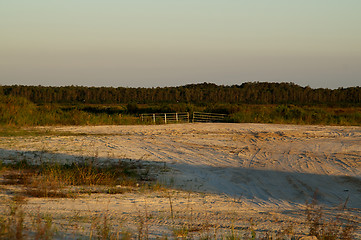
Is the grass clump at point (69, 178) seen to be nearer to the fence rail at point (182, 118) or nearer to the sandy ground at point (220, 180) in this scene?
the sandy ground at point (220, 180)

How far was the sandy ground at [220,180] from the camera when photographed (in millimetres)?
8023

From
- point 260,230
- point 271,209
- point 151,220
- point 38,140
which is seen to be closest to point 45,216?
point 151,220

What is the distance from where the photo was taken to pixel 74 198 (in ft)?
31.4

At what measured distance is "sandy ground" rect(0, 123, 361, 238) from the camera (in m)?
8.02

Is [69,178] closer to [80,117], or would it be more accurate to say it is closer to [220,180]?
[220,180]

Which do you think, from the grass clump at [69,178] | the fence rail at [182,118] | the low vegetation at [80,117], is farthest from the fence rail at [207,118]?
the grass clump at [69,178]

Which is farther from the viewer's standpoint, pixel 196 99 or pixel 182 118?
pixel 196 99

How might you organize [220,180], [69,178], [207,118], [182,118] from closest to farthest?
[69,178] → [220,180] → [182,118] → [207,118]

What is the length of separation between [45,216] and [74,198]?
2.16m

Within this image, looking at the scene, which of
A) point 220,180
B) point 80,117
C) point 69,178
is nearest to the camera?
point 69,178

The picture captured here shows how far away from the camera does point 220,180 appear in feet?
43.8

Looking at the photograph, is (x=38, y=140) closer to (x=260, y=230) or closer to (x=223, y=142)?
(x=223, y=142)

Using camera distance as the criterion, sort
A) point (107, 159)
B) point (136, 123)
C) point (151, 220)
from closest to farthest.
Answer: point (151, 220)
point (107, 159)
point (136, 123)

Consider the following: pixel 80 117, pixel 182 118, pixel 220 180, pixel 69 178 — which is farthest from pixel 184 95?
pixel 69 178
